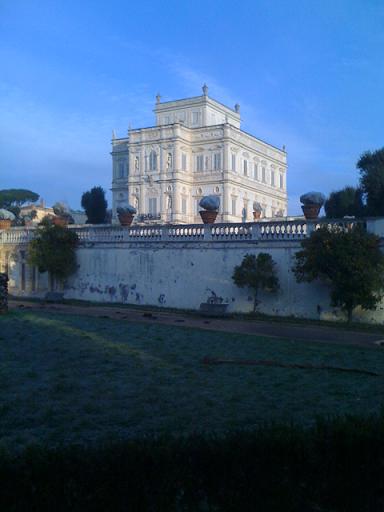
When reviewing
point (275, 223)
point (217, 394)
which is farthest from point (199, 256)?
point (217, 394)

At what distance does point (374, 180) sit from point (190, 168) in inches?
1400

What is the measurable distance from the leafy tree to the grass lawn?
1248 centimetres

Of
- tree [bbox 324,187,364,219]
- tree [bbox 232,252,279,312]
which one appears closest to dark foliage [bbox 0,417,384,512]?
tree [bbox 232,252,279,312]

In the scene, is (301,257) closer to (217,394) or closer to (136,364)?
(136,364)

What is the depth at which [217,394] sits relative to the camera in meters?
7.19

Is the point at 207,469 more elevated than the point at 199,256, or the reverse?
the point at 199,256

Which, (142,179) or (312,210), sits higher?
(142,179)

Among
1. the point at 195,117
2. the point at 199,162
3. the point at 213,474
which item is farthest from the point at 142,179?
the point at 213,474

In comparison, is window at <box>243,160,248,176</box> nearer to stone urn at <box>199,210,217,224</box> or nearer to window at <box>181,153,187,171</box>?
window at <box>181,153,187,171</box>

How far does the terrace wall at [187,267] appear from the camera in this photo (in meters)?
19.3

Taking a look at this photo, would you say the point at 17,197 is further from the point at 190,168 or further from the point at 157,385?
the point at 157,385

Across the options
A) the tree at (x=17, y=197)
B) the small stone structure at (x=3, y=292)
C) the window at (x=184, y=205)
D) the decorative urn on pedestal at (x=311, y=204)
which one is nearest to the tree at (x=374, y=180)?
the decorative urn on pedestal at (x=311, y=204)

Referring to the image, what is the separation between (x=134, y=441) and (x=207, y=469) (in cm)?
60

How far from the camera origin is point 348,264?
55.1 feet
